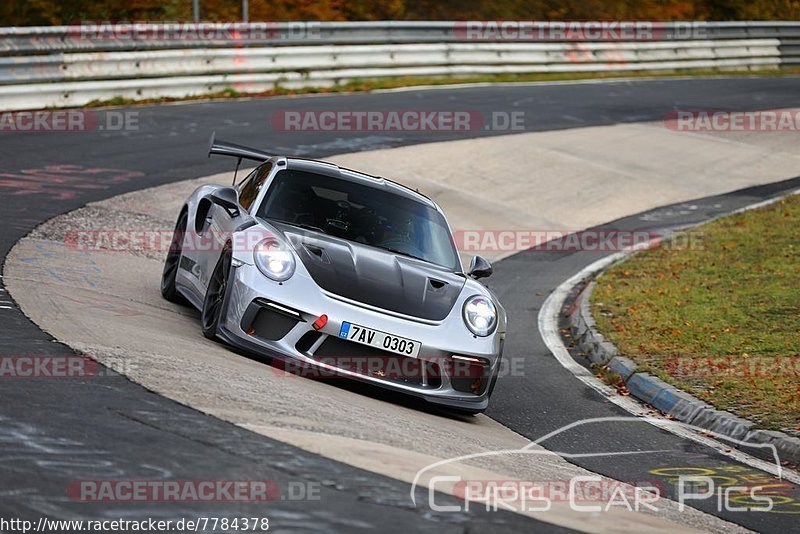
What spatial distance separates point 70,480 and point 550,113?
756 inches

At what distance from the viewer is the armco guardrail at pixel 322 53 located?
62.6 ft

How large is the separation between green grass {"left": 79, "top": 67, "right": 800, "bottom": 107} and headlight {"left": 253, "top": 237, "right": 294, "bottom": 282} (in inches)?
502

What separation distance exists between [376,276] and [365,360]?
0.64m

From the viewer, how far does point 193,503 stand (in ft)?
15.3

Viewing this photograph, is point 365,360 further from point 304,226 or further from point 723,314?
point 723,314

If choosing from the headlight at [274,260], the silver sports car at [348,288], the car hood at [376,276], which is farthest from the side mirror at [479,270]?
the headlight at [274,260]

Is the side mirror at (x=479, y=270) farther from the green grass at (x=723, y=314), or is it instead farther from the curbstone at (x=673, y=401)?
the green grass at (x=723, y=314)

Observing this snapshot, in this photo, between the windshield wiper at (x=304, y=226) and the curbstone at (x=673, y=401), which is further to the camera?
the windshield wiper at (x=304, y=226)

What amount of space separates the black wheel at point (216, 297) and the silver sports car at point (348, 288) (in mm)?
13

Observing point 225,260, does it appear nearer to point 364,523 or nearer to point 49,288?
point 49,288

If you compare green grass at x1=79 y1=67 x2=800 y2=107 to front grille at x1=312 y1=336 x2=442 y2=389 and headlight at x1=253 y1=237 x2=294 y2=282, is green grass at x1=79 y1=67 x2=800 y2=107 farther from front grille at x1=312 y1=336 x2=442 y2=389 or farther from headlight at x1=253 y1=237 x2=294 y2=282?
front grille at x1=312 y1=336 x2=442 y2=389

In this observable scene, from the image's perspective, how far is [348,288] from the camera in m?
7.40

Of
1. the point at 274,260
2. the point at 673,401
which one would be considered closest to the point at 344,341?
the point at 274,260

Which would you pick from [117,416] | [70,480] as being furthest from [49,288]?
[70,480]
